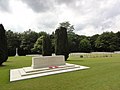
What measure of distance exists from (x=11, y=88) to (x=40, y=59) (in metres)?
5.93

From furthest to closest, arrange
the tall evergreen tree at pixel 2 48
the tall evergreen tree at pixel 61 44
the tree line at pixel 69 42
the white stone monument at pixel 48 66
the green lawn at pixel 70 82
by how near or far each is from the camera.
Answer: the tree line at pixel 69 42
the tall evergreen tree at pixel 61 44
the tall evergreen tree at pixel 2 48
the white stone monument at pixel 48 66
the green lawn at pixel 70 82

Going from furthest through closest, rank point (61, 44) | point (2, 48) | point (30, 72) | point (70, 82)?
1. point (61, 44)
2. point (2, 48)
3. point (30, 72)
4. point (70, 82)

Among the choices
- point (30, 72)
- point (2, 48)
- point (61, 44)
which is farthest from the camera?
point (61, 44)

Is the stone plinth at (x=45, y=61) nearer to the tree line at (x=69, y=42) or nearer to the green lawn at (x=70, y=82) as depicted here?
the green lawn at (x=70, y=82)

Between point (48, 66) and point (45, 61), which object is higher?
point (45, 61)

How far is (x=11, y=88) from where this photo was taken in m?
6.42

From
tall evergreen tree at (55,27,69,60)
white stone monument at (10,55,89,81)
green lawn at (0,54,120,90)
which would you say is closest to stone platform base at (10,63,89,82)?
white stone monument at (10,55,89,81)

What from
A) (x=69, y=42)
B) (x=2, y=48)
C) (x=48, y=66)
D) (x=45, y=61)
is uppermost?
(x=69, y=42)

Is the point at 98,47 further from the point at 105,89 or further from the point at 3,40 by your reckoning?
the point at 105,89

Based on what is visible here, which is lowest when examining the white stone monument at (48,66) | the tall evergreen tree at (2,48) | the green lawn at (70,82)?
the green lawn at (70,82)

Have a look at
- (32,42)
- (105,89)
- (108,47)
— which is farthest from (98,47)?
(105,89)

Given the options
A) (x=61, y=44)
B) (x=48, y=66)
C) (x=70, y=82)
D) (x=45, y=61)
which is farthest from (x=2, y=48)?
(x=70, y=82)

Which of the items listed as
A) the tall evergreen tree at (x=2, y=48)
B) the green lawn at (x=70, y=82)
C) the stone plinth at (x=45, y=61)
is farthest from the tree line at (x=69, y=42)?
the green lawn at (x=70, y=82)

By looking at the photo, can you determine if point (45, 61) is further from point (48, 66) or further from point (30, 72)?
point (30, 72)
